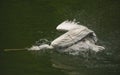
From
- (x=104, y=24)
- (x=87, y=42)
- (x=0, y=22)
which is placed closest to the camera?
(x=87, y=42)

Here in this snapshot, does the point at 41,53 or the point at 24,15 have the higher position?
the point at 24,15

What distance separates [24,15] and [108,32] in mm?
2962

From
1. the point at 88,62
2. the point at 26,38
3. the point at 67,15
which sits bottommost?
the point at 88,62

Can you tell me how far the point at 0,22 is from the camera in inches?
453

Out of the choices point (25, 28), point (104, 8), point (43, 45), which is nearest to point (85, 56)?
point (43, 45)

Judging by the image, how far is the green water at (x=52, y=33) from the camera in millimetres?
8602

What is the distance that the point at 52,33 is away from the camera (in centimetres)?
1023

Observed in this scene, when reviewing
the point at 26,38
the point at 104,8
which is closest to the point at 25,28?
the point at 26,38

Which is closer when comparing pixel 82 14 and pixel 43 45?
pixel 43 45

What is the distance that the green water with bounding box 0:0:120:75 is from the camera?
8602mm

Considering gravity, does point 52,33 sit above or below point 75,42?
above

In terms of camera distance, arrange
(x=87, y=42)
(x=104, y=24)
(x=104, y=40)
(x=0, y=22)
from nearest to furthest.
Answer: (x=87, y=42) < (x=104, y=40) < (x=104, y=24) < (x=0, y=22)

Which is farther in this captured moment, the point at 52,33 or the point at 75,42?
the point at 52,33

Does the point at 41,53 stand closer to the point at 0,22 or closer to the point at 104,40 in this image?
the point at 104,40
